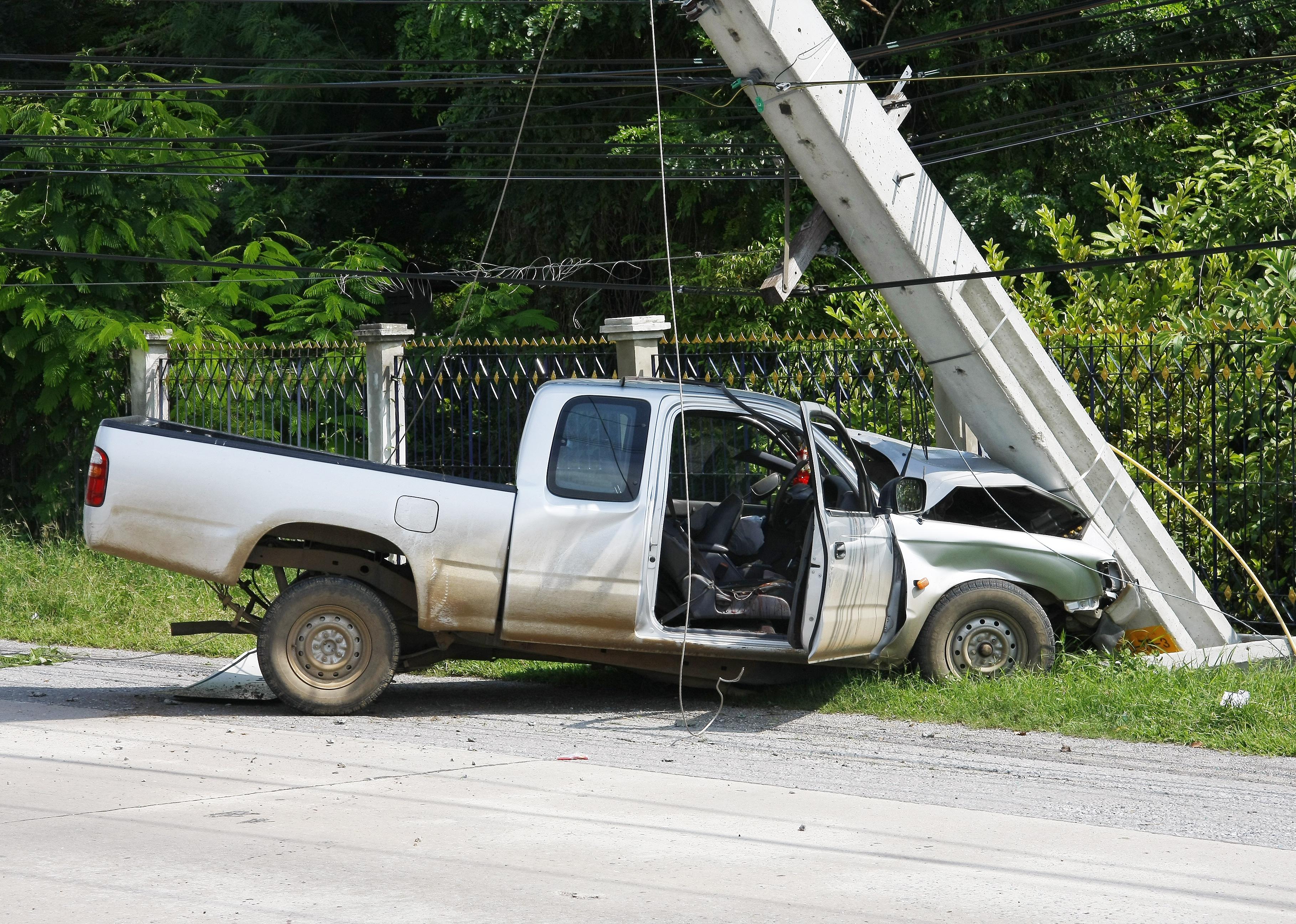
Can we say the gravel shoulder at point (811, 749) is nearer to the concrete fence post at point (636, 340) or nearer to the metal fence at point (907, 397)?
the metal fence at point (907, 397)

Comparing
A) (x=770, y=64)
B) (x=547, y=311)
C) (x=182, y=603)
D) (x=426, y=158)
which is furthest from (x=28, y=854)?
(x=426, y=158)

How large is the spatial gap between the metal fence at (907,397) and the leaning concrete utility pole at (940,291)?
1.38m

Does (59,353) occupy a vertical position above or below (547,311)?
below

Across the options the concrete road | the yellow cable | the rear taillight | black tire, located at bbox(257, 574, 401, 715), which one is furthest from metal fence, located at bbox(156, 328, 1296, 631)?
the concrete road

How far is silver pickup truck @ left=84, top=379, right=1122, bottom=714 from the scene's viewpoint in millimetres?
7676

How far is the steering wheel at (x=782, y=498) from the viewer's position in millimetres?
8469

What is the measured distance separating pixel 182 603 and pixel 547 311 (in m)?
9.23

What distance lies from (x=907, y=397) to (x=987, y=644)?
331 centimetres

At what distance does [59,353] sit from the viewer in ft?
45.9

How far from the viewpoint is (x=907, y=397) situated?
37.3ft

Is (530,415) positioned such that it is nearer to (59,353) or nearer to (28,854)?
(28,854)

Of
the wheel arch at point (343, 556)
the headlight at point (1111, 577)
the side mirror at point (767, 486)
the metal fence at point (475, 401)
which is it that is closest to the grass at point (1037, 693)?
the headlight at point (1111, 577)

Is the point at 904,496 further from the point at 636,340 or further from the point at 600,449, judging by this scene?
the point at 636,340

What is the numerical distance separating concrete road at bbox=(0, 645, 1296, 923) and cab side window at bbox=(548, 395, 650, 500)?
4.61 feet
